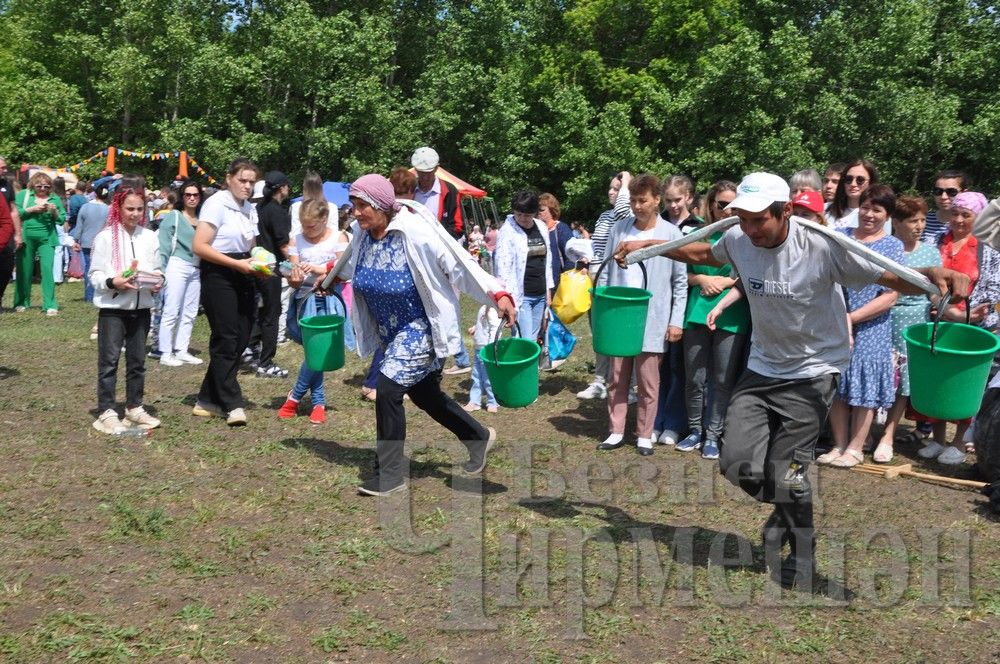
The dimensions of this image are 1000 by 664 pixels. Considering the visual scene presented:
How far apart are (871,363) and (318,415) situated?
13.7 feet

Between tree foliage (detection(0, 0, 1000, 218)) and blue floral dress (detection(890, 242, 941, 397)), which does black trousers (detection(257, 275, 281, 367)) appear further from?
tree foliage (detection(0, 0, 1000, 218))

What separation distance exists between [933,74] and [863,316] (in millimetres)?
32938

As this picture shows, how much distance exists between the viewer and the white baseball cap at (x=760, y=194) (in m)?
4.27

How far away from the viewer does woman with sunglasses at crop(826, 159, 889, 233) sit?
761 cm

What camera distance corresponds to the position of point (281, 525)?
5344 millimetres

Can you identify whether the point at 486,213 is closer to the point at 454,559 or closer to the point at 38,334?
the point at 38,334

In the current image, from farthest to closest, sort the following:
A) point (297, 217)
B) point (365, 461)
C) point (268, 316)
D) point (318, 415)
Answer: point (297, 217), point (268, 316), point (318, 415), point (365, 461)

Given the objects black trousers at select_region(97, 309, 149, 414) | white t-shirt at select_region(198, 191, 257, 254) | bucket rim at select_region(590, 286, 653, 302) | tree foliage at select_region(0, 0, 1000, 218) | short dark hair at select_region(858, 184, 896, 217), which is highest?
tree foliage at select_region(0, 0, 1000, 218)

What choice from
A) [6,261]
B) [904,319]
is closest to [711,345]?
[904,319]

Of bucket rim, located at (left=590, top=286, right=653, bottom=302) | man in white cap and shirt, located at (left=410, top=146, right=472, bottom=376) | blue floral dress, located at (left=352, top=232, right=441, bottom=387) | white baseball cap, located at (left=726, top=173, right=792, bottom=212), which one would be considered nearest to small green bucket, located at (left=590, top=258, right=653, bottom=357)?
bucket rim, located at (left=590, top=286, right=653, bottom=302)

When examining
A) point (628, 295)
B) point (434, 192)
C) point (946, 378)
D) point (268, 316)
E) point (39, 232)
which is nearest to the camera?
point (946, 378)

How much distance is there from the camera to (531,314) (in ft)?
29.3

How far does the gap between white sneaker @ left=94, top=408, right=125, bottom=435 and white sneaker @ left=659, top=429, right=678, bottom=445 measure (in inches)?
157

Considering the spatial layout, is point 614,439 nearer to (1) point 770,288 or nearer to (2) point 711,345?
(2) point 711,345
